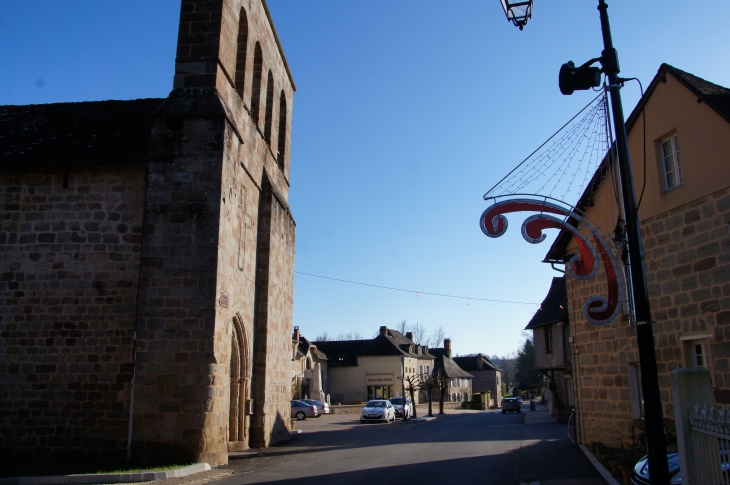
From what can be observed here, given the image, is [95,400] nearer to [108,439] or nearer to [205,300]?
[108,439]

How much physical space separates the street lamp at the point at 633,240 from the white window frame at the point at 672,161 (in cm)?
586

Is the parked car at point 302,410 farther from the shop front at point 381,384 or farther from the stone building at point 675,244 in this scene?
the stone building at point 675,244

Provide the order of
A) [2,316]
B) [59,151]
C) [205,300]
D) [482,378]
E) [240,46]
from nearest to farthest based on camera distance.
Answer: [205,300] → [2,316] → [59,151] → [240,46] → [482,378]

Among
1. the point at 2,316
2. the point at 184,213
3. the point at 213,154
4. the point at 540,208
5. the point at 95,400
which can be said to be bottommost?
the point at 95,400

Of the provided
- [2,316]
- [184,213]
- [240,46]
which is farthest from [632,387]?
[2,316]

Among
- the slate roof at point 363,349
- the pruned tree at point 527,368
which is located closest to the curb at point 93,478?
the slate roof at point 363,349

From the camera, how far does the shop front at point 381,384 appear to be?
198ft

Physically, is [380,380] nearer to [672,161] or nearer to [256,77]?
[256,77]

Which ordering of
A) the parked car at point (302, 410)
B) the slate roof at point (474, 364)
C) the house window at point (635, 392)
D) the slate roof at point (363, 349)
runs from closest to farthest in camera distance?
the house window at point (635, 392) < the parked car at point (302, 410) < the slate roof at point (363, 349) < the slate roof at point (474, 364)

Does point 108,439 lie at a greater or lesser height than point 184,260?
lesser

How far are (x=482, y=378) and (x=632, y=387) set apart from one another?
2839 inches

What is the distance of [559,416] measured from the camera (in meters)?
30.1

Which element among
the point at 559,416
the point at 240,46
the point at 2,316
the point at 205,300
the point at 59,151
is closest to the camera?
the point at 205,300

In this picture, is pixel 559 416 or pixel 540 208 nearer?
pixel 540 208
